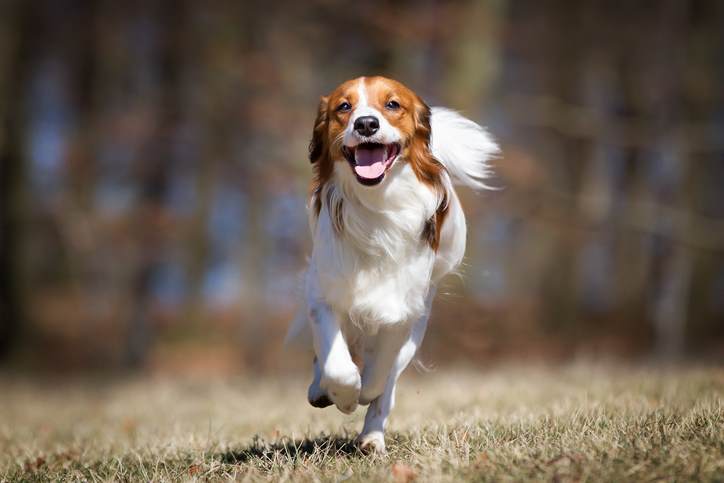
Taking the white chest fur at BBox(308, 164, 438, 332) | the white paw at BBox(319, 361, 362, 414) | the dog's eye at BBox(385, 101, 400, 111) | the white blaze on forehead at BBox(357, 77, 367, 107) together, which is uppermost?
the white blaze on forehead at BBox(357, 77, 367, 107)

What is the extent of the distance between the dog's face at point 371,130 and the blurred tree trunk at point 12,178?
1016cm

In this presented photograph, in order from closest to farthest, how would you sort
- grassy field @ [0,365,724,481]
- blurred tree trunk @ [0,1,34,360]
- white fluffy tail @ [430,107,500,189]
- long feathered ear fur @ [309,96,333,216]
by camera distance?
grassy field @ [0,365,724,481] → long feathered ear fur @ [309,96,333,216] → white fluffy tail @ [430,107,500,189] → blurred tree trunk @ [0,1,34,360]

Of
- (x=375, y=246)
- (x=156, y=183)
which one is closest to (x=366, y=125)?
(x=375, y=246)

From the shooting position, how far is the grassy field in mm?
3164

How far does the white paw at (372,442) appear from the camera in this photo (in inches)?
153

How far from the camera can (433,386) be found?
7699 millimetres

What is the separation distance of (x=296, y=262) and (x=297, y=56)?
3.56m

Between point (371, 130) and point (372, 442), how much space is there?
1481mm

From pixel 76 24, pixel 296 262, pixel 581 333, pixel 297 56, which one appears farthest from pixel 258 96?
pixel 581 333

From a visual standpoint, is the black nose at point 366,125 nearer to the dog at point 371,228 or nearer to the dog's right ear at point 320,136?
the dog at point 371,228

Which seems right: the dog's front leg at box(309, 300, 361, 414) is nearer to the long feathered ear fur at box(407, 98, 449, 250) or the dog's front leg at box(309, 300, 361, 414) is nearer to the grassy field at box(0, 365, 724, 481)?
the grassy field at box(0, 365, 724, 481)

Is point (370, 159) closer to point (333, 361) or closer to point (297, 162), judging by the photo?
point (333, 361)

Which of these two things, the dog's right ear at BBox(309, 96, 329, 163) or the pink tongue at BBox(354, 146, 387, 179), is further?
the dog's right ear at BBox(309, 96, 329, 163)

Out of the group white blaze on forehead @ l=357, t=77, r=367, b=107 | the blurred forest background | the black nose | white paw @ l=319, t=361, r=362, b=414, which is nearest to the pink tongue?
the black nose
